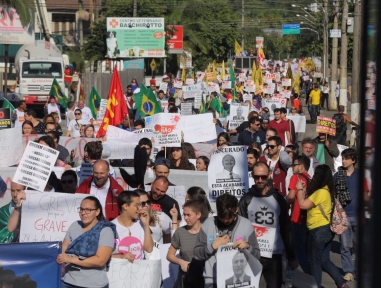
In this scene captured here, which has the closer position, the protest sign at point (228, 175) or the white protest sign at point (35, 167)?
the white protest sign at point (35, 167)

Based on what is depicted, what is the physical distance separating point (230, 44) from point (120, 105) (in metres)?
68.9

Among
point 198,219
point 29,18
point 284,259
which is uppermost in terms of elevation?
point 29,18

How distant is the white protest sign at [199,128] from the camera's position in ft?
45.8

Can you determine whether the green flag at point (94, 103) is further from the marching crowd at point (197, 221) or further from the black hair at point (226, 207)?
the black hair at point (226, 207)

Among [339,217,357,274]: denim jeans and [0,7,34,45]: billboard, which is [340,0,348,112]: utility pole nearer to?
[0,7,34,45]: billboard

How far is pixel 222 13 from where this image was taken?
283ft

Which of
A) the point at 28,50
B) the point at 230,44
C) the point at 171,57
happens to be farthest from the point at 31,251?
the point at 230,44

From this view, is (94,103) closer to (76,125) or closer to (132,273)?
(76,125)

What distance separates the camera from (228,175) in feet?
26.3

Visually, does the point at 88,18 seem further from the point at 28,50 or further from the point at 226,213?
the point at 226,213

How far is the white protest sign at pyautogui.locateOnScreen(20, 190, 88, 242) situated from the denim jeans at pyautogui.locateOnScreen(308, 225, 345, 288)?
2259 millimetres

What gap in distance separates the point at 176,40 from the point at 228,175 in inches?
2014

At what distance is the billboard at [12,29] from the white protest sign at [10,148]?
91.1ft

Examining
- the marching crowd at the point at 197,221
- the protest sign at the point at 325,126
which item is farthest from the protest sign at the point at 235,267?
the protest sign at the point at 325,126
